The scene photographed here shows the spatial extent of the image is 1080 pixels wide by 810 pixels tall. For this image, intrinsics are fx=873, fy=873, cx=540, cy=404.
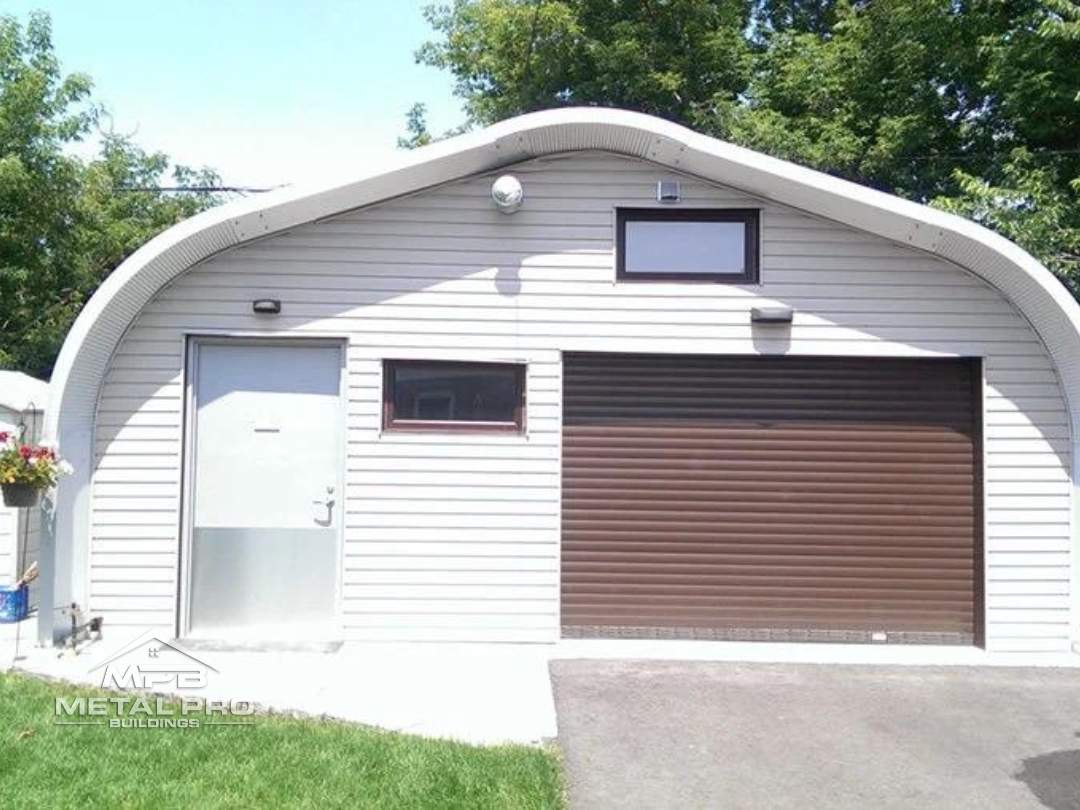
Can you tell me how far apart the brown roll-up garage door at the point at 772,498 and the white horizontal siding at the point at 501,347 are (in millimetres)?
216

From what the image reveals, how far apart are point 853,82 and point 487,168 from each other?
9.99 meters

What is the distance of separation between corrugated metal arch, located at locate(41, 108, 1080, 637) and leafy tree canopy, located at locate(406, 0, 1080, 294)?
3497 millimetres

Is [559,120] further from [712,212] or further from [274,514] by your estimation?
[274,514]

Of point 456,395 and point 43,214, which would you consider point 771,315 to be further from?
point 43,214

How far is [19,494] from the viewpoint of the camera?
613 cm

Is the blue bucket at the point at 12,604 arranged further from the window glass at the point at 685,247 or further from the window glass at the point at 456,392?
the window glass at the point at 685,247

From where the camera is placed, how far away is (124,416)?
6.93m

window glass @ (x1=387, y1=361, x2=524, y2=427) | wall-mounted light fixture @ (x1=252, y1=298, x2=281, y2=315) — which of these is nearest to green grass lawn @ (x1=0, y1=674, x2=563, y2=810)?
window glass @ (x1=387, y1=361, x2=524, y2=427)

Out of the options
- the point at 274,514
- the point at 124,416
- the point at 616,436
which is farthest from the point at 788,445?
the point at 124,416

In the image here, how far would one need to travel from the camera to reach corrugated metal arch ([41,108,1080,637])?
652cm

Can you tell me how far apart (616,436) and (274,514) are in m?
2.83

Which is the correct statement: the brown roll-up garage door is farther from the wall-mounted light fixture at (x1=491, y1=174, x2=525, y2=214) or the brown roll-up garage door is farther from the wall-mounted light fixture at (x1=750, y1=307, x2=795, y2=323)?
the wall-mounted light fixture at (x1=491, y1=174, x2=525, y2=214)

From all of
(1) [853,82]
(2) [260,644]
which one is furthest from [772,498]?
(1) [853,82]

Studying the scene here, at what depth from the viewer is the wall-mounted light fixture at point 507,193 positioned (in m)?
6.87
